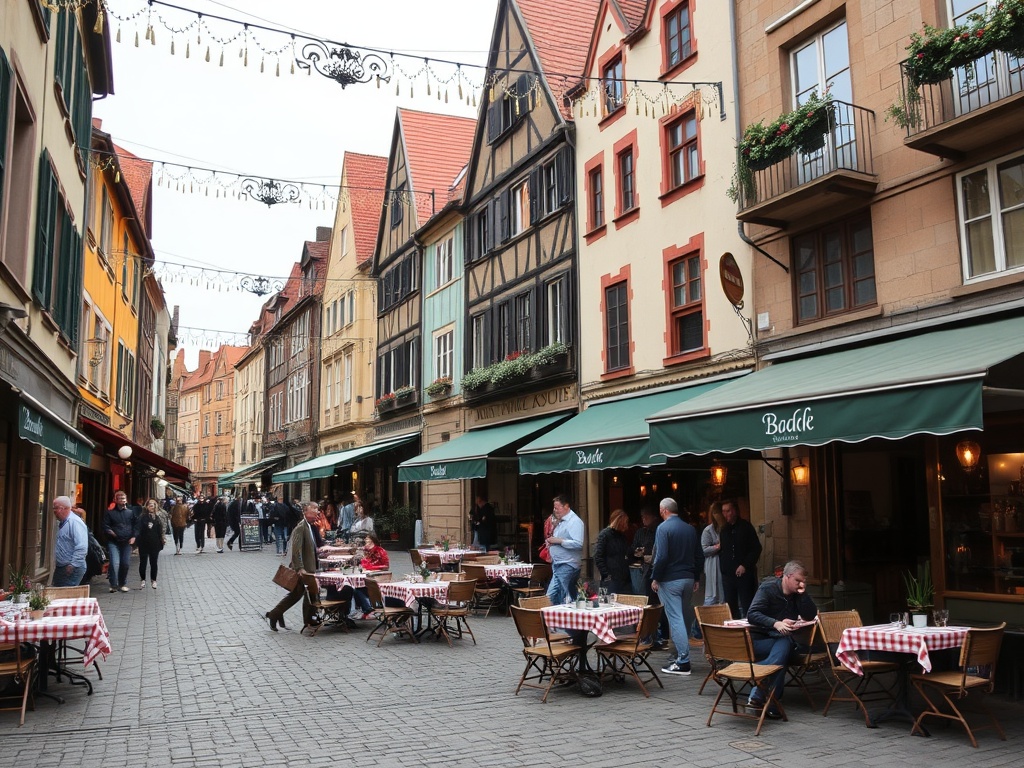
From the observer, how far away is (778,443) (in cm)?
895

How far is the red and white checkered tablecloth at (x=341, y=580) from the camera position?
12.4 metres

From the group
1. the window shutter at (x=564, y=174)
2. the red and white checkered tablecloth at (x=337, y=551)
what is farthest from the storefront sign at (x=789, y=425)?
the window shutter at (x=564, y=174)


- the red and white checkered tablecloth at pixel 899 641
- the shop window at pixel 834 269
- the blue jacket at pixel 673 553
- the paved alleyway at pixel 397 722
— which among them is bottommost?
the paved alleyway at pixel 397 722

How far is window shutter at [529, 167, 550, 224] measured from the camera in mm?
20344

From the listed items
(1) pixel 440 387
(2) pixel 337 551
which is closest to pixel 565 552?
(2) pixel 337 551

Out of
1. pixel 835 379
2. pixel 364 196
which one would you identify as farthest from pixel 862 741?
pixel 364 196

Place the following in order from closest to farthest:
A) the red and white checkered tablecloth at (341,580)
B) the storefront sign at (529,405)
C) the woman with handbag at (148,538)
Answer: the red and white checkered tablecloth at (341,580)
the woman with handbag at (148,538)
the storefront sign at (529,405)

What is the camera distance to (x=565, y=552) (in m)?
11.3

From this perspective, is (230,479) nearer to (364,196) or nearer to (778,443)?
(364,196)

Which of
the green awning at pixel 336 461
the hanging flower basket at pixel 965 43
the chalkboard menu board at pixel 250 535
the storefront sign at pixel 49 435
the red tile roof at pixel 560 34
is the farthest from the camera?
the chalkboard menu board at pixel 250 535

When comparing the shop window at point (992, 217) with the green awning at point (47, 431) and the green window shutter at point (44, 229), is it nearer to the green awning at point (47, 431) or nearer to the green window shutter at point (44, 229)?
the green awning at point (47, 431)

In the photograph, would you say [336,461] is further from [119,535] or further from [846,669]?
[846,669]

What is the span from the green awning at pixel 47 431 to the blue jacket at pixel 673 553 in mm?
6608

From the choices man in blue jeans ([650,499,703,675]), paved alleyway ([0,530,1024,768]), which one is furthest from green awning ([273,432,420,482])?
man in blue jeans ([650,499,703,675])
